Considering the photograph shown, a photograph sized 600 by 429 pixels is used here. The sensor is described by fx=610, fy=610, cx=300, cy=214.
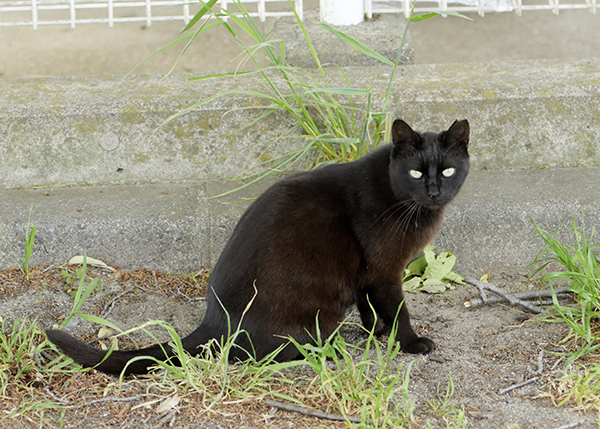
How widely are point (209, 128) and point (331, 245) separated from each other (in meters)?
1.17

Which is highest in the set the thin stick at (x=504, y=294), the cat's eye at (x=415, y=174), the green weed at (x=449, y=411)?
the cat's eye at (x=415, y=174)

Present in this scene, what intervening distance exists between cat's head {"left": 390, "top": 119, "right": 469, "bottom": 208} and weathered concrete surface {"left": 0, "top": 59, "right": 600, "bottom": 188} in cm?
95

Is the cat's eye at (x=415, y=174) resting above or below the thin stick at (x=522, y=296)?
above

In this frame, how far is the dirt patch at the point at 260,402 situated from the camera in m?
1.72

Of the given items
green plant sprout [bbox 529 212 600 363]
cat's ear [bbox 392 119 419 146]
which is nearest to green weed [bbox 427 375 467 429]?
green plant sprout [bbox 529 212 600 363]

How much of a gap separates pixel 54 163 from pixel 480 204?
1.99 meters

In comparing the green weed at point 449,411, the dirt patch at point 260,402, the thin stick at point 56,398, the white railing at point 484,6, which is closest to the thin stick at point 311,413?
the dirt patch at point 260,402

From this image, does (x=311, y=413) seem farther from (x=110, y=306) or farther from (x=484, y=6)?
(x=484, y=6)

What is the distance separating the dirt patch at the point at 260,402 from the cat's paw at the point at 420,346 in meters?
0.03

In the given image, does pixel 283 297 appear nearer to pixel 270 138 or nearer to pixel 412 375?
pixel 412 375

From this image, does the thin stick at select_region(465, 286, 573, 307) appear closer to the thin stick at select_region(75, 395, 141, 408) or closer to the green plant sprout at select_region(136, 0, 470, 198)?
the green plant sprout at select_region(136, 0, 470, 198)

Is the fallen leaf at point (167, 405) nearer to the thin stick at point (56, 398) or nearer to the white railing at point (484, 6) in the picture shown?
the thin stick at point (56, 398)

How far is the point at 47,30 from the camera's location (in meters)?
6.03

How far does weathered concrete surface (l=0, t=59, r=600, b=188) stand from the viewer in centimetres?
288
